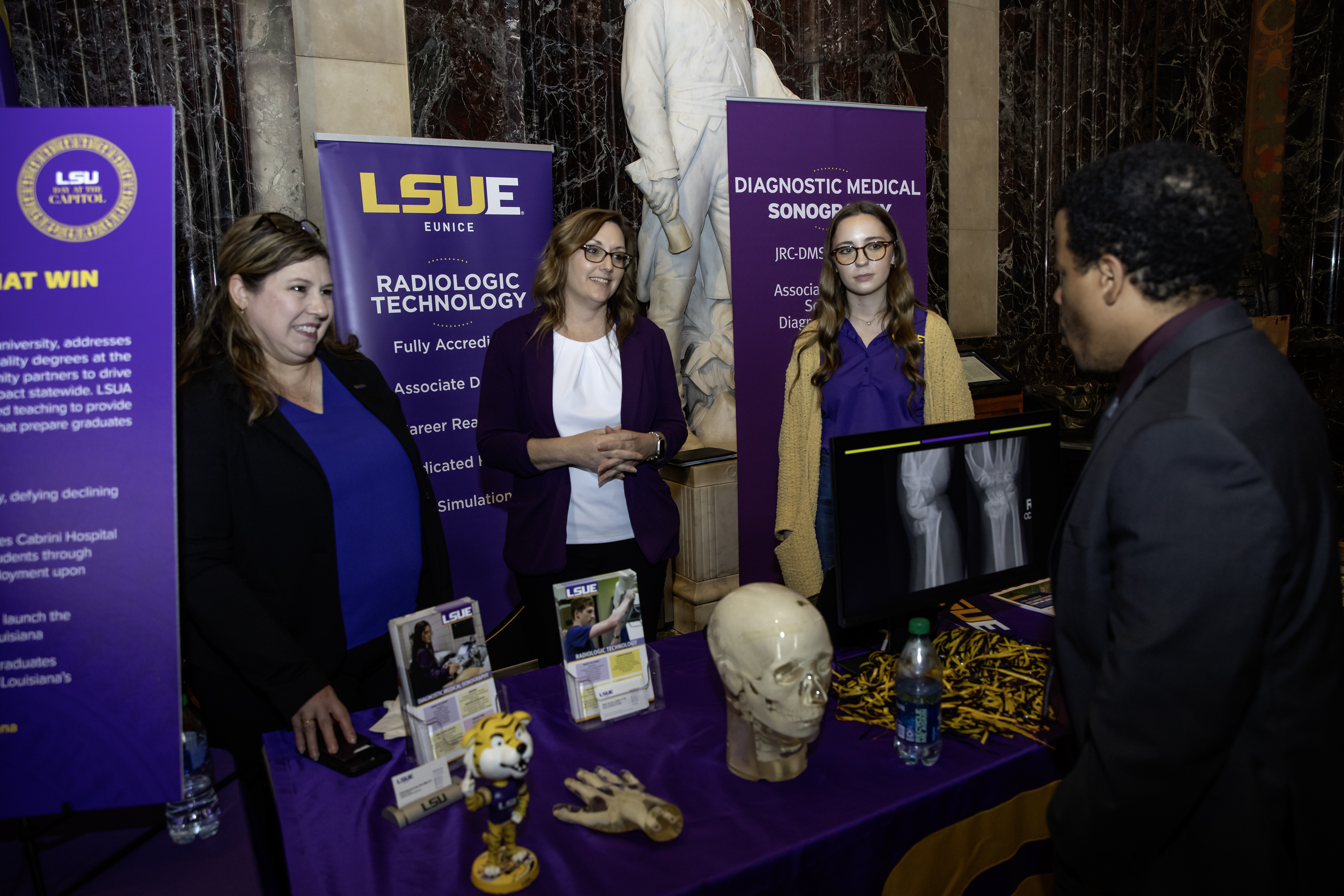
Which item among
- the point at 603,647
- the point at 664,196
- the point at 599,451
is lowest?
the point at 603,647

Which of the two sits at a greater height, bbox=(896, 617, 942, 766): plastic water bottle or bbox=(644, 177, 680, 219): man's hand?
bbox=(644, 177, 680, 219): man's hand

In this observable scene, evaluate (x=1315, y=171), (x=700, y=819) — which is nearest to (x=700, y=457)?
(x=700, y=819)

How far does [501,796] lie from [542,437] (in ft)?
3.83

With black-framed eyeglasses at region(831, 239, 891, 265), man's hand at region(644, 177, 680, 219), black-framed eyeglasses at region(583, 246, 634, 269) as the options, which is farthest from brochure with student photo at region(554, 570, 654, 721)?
man's hand at region(644, 177, 680, 219)

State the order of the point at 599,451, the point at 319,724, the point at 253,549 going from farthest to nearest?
1. the point at 599,451
2. the point at 253,549
3. the point at 319,724

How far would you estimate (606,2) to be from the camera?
3906mm

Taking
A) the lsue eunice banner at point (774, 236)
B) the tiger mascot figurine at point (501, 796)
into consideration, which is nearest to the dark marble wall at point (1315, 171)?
the lsue eunice banner at point (774, 236)

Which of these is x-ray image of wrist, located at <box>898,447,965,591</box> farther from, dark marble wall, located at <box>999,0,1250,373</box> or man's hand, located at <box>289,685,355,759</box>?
dark marble wall, located at <box>999,0,1250,373</box>

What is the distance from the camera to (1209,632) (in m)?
0.80

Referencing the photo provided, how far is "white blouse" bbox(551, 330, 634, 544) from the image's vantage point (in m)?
2.06

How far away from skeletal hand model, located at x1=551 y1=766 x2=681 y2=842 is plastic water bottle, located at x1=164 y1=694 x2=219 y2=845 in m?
0.50

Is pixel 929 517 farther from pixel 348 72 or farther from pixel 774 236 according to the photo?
pixel 348 72

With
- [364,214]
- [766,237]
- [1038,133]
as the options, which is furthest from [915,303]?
[1038,133]

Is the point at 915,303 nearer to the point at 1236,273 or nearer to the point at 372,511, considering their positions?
the point at 1236,273
